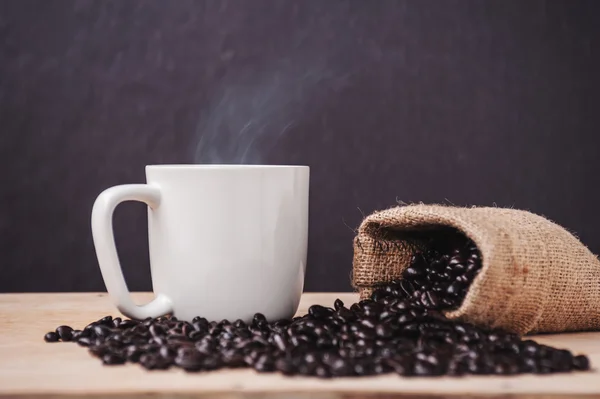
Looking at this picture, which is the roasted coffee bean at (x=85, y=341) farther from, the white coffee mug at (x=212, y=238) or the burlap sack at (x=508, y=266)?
the burlap sack at (x=508, y=266)

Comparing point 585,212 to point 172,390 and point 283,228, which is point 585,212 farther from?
point 172,390

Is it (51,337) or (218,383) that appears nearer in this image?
(218,383)

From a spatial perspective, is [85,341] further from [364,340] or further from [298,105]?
[298,105]

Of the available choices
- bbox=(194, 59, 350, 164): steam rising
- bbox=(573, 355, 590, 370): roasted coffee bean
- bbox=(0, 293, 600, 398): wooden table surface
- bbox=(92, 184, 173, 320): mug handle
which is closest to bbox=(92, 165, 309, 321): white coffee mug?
bbox=(92, 184, 173, 320): mug handle

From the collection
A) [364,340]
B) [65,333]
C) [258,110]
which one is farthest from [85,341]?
[258,110]

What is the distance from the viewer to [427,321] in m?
0.88

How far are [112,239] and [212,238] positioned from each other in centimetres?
14

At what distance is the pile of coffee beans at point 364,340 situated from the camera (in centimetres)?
74

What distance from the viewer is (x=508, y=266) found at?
2.97 feet

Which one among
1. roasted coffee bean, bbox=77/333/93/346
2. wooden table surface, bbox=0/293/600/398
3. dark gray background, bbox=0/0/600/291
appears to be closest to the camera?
wooden table surface, bbox=0/293/600/398

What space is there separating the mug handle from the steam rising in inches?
23.8

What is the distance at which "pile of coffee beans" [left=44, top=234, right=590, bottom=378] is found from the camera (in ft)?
2.42

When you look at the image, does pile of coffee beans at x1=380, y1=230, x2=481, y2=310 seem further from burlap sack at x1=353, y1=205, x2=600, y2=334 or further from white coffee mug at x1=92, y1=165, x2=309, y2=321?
white coffee mug at x1=92, y1=165, x2=309, y2=321

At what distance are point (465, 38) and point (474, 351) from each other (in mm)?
973
